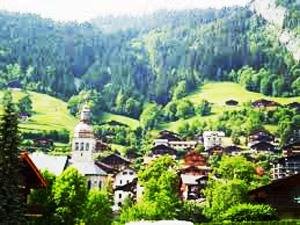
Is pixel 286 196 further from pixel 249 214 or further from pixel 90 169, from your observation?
pixel 90 169


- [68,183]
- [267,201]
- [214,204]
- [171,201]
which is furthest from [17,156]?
[214,204]

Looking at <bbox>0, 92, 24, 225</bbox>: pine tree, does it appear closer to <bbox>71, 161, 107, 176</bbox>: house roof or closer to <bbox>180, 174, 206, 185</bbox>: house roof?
A: <bbox>180, 174, 206, 185</bbox>: house roof

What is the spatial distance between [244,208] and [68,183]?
3012 cm

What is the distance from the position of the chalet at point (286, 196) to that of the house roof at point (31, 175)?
52.1ft

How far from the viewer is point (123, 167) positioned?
194 metres

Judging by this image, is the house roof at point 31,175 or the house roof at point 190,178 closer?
the house roof at point 31,175

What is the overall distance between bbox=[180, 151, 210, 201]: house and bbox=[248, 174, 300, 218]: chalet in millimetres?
85630

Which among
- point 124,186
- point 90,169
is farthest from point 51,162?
point 90,169

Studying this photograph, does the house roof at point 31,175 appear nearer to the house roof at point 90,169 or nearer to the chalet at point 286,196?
the chalet at point 286,196

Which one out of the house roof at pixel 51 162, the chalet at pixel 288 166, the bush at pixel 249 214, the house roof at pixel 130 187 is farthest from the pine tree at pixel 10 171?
the house roof at pixel 130 187

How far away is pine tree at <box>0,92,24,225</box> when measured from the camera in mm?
32312

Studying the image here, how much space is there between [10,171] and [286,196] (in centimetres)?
2070

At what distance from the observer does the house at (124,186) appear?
518 feet

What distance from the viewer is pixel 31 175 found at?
127ft
